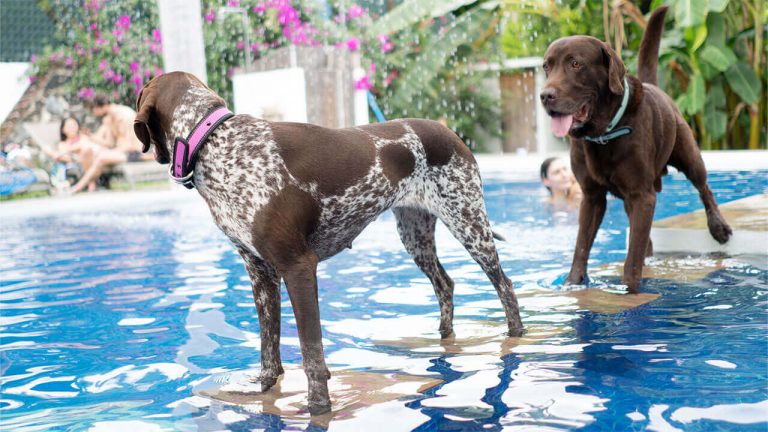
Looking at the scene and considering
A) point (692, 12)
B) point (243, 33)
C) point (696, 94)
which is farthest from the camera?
point (243, 33)

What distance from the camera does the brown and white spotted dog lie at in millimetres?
2844

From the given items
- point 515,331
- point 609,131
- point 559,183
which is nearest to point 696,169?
point 609,131

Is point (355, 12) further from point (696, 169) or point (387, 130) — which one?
point (387, 130)

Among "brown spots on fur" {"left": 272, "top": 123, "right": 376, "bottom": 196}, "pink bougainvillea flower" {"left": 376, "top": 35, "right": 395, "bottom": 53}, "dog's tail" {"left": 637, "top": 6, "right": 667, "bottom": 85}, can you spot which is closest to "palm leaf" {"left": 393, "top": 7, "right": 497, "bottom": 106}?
"pink bougainvillea flower" {"left": 376, "top": 35, "right": 395, "bottom": 53}

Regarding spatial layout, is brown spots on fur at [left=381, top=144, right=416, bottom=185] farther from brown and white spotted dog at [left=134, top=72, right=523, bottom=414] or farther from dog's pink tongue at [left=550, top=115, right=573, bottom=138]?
dog's pink tongue at [left=550, top=115, right=573, bottom=138]

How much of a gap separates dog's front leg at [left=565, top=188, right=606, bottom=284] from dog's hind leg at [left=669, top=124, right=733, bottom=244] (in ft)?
2.35

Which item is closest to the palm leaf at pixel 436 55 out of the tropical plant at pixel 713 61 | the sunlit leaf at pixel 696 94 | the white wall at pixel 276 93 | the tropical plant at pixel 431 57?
the tropical plant at pixel 431 57

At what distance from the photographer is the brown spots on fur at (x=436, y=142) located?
11.5 ft

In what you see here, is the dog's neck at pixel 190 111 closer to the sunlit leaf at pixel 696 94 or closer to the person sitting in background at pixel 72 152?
the person sitting in background at pixel 72 152

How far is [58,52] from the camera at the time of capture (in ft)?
51.5

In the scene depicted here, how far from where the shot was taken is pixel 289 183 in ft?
9.46

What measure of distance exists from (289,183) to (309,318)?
1.60ft

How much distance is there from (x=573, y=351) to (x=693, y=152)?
2.28 meters

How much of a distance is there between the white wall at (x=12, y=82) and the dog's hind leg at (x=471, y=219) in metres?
13.8
